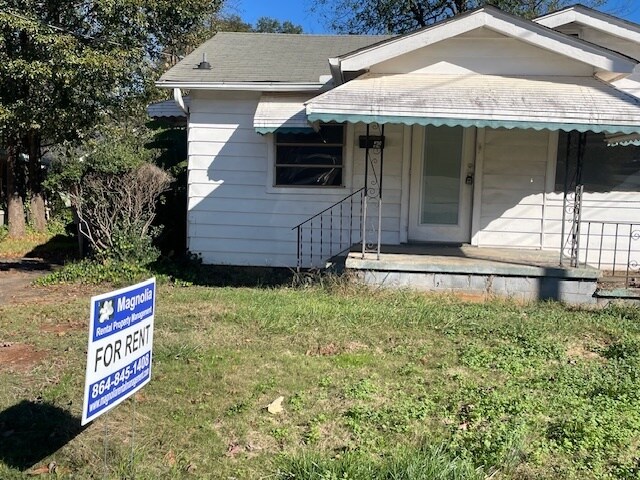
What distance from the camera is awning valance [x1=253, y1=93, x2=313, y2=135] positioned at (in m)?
8.45

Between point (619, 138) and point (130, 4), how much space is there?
29.1ft

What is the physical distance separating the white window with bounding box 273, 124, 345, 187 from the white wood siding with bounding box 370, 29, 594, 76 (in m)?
1.57

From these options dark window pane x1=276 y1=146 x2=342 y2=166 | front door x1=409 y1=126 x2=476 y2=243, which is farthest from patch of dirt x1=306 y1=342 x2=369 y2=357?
dark window pane x1=276 y1=146 x2=342 y2=166

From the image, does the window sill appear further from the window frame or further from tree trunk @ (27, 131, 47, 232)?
tree trunk @ (27, 131, 47, 232)

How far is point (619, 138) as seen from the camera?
26.3ft

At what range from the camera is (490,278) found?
7.21 m

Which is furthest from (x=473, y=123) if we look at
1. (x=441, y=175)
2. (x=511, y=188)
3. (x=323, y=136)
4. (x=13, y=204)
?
(x=13, y=204)

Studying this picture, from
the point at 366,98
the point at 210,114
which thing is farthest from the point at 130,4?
the point at 366,98

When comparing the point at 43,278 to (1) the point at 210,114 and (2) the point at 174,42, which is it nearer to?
(1) the point at 210,114

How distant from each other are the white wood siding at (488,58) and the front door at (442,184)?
117cm

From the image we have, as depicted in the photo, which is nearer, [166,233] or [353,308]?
[353,308]

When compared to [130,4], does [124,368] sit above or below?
below

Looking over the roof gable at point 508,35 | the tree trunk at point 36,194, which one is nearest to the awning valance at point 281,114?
the roof gable at point 508,35

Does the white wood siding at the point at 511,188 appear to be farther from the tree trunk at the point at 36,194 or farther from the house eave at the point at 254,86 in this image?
the tree trunk at the point at 36,194
